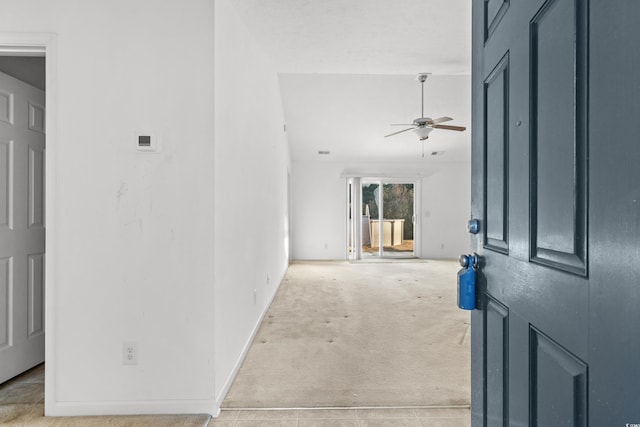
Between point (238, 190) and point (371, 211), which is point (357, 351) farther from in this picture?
point (371, 211)

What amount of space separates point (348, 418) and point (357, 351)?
34.5 inches

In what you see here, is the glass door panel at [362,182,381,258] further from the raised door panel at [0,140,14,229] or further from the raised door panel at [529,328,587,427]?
the raised door panel at [529,328,587,427]

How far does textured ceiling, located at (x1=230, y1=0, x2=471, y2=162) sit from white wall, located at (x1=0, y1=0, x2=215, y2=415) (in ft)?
2.79

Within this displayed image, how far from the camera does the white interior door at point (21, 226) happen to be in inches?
88.5

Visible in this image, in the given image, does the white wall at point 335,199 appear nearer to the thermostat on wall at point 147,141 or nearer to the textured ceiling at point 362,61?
the textured ceiling at point 362,61

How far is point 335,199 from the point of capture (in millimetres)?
8219

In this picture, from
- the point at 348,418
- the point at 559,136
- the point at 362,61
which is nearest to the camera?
the point at 559,136

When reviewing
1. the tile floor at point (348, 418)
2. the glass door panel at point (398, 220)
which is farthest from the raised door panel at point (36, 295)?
the glass door panel at point (398, 220)

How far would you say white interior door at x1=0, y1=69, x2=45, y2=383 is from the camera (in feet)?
7.38

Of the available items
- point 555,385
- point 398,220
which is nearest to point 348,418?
point 555,385

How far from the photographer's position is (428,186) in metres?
8.49

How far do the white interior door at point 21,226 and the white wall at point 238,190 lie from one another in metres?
1.38

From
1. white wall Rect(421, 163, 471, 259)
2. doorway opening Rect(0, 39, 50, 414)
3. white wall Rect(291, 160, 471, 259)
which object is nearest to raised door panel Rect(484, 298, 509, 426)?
doorway opening Rect(0, 39, 50, 414)

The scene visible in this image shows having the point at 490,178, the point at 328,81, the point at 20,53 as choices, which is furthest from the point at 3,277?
the point at 328,81
